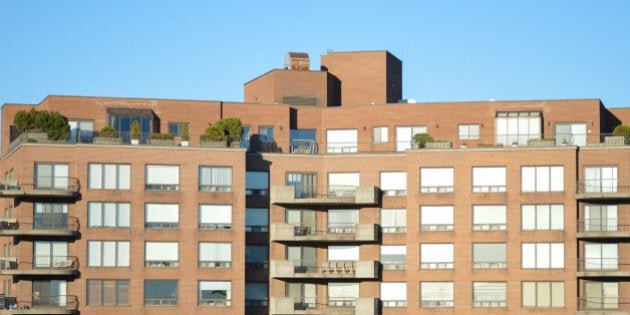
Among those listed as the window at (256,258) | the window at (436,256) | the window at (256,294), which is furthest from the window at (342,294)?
the window at (436,256)

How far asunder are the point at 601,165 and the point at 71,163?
37.5 meters

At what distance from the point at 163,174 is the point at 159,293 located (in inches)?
335

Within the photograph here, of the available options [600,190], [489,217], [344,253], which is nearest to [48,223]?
[344,253]

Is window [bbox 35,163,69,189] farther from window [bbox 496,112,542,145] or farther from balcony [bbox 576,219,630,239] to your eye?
balcony [bbox 576,219,630,239]

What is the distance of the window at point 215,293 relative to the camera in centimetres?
11219

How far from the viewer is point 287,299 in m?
113

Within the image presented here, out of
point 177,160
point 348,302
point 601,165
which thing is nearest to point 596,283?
point 601,165

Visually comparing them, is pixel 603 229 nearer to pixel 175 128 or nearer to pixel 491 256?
pixel 491 256

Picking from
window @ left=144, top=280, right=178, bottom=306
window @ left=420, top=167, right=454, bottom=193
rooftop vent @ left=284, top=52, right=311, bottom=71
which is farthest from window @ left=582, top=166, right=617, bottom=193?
window @ left=144, top=280, right=178, bottom=306

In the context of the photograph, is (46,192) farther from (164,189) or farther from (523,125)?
(523,125)

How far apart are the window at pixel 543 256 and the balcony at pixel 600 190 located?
3.93 metres

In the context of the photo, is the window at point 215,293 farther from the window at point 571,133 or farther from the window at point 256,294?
the window at point 571,133

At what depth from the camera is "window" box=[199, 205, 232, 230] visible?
113 m

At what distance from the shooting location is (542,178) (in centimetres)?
11269
